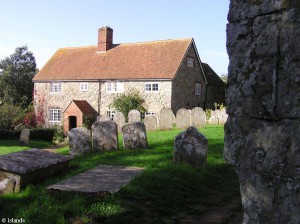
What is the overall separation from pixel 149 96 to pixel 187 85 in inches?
152

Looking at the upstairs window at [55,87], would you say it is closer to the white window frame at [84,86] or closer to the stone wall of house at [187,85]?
the white window frame at [84,86]

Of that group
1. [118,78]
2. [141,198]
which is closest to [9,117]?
[118,78]

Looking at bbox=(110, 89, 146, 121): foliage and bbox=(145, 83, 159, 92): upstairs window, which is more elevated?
bbox=(145, 83, 159, 92): upstairs window

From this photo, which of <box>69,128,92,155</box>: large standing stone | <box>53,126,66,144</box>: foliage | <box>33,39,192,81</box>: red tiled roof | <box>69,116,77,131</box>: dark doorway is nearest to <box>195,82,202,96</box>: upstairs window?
<box>33,39,192,81</box>: red tiled roof

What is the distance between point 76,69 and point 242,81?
3266 cm

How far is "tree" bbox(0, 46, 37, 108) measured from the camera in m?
43.5

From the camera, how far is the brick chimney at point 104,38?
109 ft

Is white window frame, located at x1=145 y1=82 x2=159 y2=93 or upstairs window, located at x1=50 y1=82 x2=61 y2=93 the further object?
upstairs window, located at x1=50 y1=82 x2=61 y2=93

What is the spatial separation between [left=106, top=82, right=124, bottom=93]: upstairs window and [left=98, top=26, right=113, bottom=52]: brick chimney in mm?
4796

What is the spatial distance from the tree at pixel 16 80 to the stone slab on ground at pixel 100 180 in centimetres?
3608

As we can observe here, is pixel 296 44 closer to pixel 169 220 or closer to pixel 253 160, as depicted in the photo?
pixel 253 160

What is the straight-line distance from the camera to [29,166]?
22.9 ft

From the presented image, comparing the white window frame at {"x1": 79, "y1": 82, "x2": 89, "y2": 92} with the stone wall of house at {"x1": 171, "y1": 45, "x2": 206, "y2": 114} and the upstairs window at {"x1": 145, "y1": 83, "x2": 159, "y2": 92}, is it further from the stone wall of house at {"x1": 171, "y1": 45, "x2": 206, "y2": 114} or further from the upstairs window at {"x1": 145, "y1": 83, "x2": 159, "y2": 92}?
the stone wall of house at {"x1": 171, "y1": 45, "x2": 206, "y2": 114}

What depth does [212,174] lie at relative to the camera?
884 centimetres
